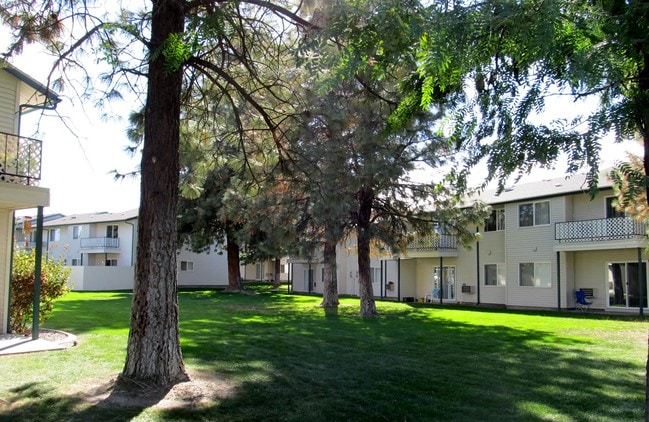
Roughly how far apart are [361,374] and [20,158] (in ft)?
29.8

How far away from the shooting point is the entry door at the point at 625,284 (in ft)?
78.3

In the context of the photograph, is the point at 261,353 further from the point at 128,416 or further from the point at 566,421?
the point at 566,421

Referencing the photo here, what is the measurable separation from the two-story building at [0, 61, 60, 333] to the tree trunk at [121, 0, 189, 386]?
4.94m

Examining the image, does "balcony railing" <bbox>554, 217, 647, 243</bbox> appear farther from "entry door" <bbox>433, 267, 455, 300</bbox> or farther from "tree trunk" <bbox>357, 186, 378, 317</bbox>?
"tree trunk" <bbox>357, 186, 378, 317</bbox>

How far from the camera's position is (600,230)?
24.2 metres

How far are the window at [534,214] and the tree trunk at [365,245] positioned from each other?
35.8ft

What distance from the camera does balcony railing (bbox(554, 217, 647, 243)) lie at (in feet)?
75.8

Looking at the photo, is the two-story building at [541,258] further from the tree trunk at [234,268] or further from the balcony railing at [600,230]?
the tree trunk at [234,268]

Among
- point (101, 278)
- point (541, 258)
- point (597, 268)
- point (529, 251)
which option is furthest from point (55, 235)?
point (597, 268)

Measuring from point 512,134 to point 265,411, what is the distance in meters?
4.64

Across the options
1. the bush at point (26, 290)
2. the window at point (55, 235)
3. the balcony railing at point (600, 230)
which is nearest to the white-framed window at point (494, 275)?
the balcony railing at point (600, 230)

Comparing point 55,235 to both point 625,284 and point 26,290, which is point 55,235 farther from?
point 625,284

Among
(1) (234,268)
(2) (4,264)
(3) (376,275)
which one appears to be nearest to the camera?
(2) (4,264)

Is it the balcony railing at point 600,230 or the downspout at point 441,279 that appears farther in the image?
the downspout at point 441,279
